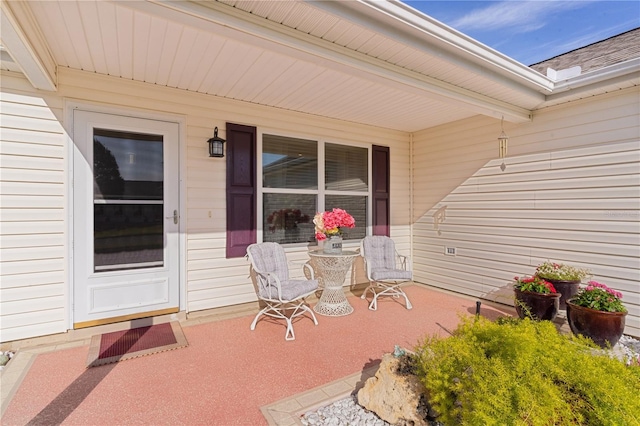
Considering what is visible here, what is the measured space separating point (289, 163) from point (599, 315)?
153 inches

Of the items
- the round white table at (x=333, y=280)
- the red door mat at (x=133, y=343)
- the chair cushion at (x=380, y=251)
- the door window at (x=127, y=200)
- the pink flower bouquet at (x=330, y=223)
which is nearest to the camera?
the red door mat at (x=133, y=343)

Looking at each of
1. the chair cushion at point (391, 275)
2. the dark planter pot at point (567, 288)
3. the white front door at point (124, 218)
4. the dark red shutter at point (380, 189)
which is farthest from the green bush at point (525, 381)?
the dark red shutter at point (380, 189)

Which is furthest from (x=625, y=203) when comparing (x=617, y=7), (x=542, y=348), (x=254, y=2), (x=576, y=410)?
(x=254, y=2)

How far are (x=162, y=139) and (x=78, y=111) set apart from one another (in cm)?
81

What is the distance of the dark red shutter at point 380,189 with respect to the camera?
5383 millimetres

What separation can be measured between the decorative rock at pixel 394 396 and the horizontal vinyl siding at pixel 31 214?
3.17 meters

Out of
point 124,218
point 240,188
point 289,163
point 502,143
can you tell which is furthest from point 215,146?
point 502,143

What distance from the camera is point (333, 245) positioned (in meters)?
4.11

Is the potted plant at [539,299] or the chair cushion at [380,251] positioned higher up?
the chair cushion at [380,251]

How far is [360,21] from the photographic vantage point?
2271 mm

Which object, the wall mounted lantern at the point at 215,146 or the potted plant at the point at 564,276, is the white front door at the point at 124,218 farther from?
the potted plant at the point at 564,276

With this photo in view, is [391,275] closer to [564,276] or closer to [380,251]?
[380,251]

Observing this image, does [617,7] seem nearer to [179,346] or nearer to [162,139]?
[162,139]

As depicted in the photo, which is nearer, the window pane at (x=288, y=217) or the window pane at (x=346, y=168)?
the window pane at (x=288, y=217)
